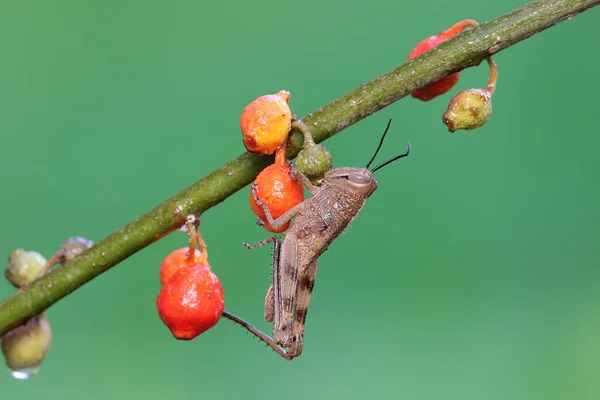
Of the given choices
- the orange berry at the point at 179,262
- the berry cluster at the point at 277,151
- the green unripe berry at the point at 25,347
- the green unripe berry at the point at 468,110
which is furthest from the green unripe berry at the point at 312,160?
the green unripe berry at the point at 25,347

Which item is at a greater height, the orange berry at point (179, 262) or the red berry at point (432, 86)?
the red berry at point (432, 86)

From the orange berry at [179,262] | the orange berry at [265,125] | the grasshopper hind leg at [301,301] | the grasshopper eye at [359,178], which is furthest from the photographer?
the grasshopper hind leg at [301,301]

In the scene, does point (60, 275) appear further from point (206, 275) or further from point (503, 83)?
point (503, 83)

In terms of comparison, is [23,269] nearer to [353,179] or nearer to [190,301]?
[190,301]

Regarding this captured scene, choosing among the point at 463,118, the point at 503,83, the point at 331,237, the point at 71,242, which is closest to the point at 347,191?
the point at 331,237

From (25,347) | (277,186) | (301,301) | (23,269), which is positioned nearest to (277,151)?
(277,186)

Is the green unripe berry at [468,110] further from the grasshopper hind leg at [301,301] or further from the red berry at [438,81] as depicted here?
the grasshopper hind leg at [301,301]

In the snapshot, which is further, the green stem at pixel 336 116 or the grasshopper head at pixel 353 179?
the grasshopper head at pixel 353 179
